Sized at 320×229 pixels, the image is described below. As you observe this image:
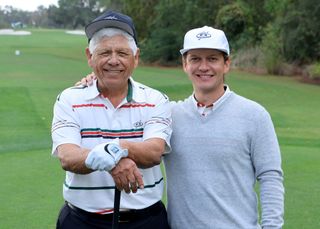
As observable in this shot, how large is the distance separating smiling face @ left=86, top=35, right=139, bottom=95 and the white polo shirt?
0.22 ft

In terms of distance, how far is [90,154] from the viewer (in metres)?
2.33

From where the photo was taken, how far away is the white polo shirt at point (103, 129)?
2605 millimetres

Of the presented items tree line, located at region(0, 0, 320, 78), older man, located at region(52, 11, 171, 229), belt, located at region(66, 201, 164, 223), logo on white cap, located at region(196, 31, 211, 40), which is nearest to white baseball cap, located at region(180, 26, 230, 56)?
logo on white cap, located at region(196, 31, 211, 40)

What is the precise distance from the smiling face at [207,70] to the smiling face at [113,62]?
0.94 ft

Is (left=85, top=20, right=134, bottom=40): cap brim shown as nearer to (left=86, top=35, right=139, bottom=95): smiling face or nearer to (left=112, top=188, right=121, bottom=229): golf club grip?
(left=86, top=35, right=139, bottom=95): smiling face

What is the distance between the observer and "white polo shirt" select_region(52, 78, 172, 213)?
8.55ft

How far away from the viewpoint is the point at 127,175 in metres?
2.38

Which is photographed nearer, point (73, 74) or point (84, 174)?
point (84, 174)

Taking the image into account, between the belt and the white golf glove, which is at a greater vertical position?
the white golf glove

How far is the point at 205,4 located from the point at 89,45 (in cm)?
3072

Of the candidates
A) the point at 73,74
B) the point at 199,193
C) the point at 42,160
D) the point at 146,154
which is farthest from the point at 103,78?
the point at 73,74

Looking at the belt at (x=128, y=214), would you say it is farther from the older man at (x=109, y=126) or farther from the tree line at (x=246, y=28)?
the tree line at (x=246, y=28)

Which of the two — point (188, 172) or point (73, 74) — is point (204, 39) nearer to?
point (188, 172)

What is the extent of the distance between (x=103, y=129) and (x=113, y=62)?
28 centimetres
